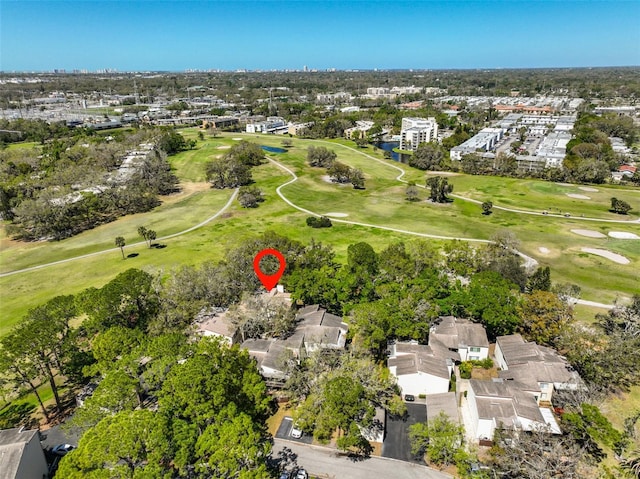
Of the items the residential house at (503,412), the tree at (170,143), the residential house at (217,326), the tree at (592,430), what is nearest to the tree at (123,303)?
the residential house at (217,326)

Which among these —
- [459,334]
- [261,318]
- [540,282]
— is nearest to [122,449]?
[261,318]

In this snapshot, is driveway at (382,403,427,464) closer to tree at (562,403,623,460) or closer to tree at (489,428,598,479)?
tree at (489,428,598,479)

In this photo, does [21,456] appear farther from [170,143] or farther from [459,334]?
[170,143]

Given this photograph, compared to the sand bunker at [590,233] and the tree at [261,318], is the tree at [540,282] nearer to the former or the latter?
the tree at [261,318]

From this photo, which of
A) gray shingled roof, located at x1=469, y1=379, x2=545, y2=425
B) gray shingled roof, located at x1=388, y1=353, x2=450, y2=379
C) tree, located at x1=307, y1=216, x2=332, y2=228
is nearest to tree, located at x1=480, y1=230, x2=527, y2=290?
gray shingled roof, located at x1=388, y1=353, x2=450, y2=379

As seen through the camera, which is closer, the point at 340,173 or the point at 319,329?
the point at 319,329

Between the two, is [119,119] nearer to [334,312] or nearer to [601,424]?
[334,312]

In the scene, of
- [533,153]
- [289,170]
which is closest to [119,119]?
[289,170]
